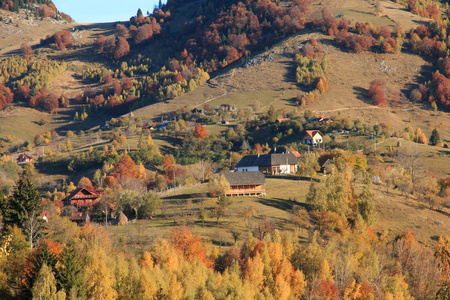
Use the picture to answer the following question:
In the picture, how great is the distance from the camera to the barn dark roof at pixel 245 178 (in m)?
79.1

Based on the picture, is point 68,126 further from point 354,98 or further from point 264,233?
point 264,233

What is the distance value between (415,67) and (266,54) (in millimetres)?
59784

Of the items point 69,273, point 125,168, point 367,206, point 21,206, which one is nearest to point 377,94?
point 125,168

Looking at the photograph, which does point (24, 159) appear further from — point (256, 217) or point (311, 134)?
point (256, 217)

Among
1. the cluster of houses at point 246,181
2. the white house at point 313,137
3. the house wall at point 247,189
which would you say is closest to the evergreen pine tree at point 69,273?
the cluster of houses at point 246,181

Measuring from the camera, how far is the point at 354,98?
534ft

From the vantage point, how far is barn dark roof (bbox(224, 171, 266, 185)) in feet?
260

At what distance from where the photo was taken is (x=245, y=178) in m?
80.1

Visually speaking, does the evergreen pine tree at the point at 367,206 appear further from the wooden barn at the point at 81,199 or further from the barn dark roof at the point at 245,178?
the wooden barn at the point at 81,199

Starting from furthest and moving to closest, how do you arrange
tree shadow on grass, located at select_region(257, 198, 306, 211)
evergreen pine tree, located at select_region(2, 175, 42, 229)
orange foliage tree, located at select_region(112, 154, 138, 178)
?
orange foliage tree, located at select_region(112, 154, 138, 178), tree shadow on grass, located at select_region(257, 198, 306, 211), evergreen pine tree, located at select_region(2, 175, 42, 229)

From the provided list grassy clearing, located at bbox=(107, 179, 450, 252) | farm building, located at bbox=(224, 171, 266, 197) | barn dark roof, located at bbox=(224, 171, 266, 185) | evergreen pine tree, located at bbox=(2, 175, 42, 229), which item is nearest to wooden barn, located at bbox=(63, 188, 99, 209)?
grassy clearing, located at bbox=(107, 179, 450, 252)

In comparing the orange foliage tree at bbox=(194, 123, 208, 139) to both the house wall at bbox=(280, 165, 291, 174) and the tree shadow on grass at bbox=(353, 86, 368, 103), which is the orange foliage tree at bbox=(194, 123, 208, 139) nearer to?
the house wall at bbox=(280, 165, 291, 174)

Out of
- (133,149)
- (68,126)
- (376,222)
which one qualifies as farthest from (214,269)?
(68,126)

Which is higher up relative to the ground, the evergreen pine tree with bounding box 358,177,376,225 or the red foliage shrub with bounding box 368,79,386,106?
the red foliage shrub with bounding box 368,79,386,106
